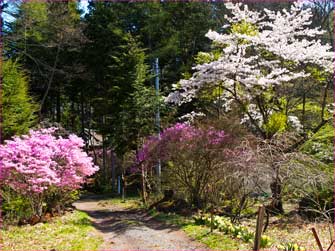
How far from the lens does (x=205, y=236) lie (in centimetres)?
752

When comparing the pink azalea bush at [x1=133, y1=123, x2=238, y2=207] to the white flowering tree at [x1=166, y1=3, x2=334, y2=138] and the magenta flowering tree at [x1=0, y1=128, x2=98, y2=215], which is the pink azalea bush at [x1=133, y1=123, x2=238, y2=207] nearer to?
the white flowering tree at [x1=166, y1=3, x2=334, y2=138]

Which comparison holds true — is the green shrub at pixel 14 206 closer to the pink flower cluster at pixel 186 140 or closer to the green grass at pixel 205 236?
the green grass at pixel 205 236

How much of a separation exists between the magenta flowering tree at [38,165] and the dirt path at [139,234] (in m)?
1.51

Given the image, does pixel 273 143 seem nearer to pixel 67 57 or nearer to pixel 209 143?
pixel 209 143

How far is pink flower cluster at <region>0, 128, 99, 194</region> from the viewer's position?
868cm

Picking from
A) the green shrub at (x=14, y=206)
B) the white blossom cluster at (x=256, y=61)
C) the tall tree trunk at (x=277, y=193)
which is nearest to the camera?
the tall tree trunk at (x=277, y=193)

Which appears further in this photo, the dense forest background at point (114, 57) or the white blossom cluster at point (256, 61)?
the dense forest background at point (114, 57)

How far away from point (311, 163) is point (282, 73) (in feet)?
10.6

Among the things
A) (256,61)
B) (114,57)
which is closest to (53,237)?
(256,61)

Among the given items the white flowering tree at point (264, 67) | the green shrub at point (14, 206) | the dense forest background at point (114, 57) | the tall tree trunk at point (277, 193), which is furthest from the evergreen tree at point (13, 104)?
the tall tree trunk at point (277, 193)

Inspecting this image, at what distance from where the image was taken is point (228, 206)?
1034 centimetres

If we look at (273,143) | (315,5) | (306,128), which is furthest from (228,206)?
(315,5)

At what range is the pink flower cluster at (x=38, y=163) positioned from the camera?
8.68 meters

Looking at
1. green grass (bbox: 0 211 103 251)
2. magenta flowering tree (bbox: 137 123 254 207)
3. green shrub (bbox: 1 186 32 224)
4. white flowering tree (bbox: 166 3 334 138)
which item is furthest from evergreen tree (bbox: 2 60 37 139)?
white flowering tree (bbox: 166 3 334 138)
